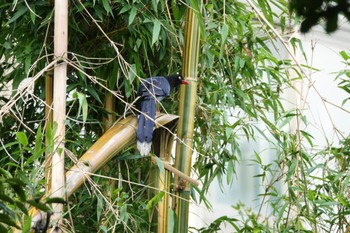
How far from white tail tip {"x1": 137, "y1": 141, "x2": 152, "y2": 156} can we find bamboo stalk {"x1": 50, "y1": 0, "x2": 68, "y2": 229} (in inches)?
18.2

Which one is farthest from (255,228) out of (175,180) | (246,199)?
(246,199)

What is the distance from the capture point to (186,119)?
2.75 meters

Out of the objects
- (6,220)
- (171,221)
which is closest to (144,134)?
(171,221)

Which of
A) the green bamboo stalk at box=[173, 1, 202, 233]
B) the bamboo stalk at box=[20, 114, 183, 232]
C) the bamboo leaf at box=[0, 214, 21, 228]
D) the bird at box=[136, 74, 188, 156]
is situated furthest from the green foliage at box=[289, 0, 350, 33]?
the green bamboo stalk at box=[173, 1, 202, 233]

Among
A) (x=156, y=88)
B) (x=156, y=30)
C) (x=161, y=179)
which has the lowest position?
(x=161, y=179)

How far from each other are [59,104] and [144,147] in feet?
1.73

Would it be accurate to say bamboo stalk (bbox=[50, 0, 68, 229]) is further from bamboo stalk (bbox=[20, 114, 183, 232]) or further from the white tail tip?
the white tail tip

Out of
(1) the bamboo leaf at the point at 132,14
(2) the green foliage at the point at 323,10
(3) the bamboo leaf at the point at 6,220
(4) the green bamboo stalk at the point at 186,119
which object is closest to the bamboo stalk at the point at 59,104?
(1) the bamboo leaf at the point at 132,14

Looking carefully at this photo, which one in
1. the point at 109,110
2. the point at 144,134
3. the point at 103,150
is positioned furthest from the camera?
the point at 109,110

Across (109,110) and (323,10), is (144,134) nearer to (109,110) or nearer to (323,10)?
(109,110)

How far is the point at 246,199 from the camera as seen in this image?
183 inches

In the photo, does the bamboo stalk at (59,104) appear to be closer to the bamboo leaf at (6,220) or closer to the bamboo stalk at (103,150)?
the bamboo stalk at (103,150)

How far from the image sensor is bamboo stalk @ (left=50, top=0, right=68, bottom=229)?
213 cm

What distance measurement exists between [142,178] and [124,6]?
2.38 feet
